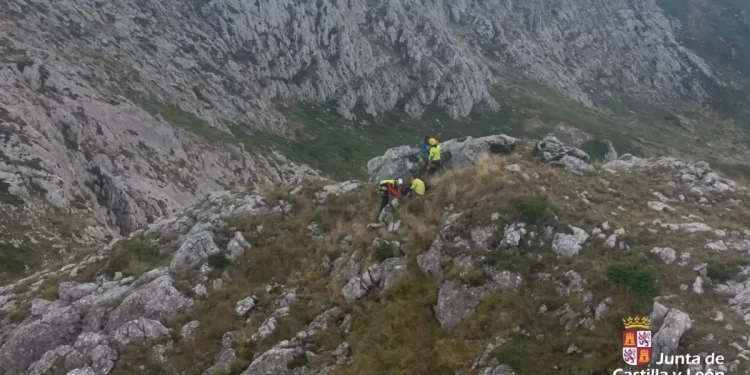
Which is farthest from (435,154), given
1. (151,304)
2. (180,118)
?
(180,118)

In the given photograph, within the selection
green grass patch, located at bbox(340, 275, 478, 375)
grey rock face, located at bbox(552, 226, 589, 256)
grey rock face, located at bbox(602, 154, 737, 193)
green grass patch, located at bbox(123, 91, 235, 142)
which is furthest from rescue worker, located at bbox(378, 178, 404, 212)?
green grass patch, located at bbox(123, 91, 235, 142)

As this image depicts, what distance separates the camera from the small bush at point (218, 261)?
58.1 feet

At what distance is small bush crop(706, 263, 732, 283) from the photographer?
13.2 meters

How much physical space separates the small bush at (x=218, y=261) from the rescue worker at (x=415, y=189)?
6.53 m

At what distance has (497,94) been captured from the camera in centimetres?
9688

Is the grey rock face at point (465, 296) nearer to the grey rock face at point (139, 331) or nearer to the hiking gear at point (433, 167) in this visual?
the grey rock face at point (139, 331)

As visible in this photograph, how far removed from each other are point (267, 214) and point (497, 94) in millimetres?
82348

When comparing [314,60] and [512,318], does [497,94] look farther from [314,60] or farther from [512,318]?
[512,318]

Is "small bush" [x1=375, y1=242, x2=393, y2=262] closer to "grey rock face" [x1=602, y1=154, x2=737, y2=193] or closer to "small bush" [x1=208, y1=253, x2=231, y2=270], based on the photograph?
"small bush" [x1=208, y1=253, x2=231, y2=270]

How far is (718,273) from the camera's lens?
13.2 m

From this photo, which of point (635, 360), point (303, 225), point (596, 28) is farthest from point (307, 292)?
point (596, 28)

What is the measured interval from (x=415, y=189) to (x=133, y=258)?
1016 cm

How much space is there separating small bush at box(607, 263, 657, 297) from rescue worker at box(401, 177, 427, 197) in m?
7.49

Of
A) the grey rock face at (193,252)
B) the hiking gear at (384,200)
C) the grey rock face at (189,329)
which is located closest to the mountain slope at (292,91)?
the grey rock face at (193,252)
